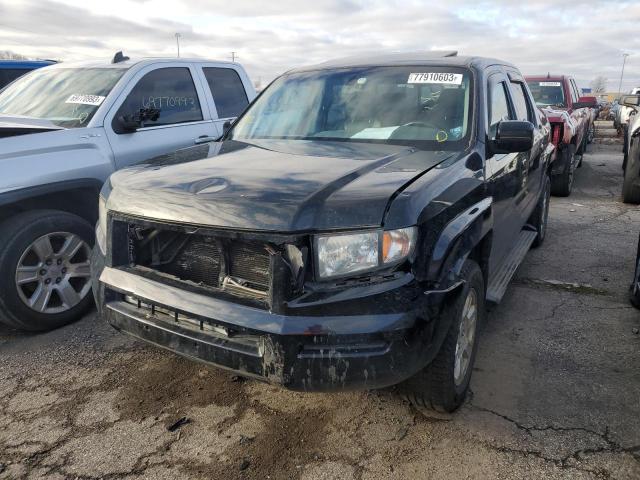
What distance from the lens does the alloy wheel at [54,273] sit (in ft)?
12.3

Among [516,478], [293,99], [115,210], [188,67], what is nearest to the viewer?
A: [516,478]

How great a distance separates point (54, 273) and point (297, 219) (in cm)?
258

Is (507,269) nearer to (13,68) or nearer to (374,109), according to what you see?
(374,109)

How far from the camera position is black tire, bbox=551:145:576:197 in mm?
8634

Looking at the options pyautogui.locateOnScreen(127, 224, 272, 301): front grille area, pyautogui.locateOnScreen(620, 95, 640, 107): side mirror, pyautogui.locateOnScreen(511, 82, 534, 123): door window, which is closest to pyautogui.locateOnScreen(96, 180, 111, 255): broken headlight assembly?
pyautogui.locateOnScreen(127, 224, 272, 301): front grille area

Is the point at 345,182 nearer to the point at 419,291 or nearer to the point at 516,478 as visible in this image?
the point at 419,291

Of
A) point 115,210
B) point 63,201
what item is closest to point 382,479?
point 115,210

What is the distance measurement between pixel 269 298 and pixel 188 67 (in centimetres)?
383

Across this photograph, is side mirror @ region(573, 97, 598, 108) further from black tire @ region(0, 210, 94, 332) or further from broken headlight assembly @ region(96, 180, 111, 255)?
broken headlight assembly @ region(96, 180, 111, 255)

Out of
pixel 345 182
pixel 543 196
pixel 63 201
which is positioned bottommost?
pixel 543 196

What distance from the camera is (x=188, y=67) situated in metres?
5.30

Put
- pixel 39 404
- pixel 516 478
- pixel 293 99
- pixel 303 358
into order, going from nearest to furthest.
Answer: pixel 303 358, pixel 516 478, pixel 39 404, pixel 293 99

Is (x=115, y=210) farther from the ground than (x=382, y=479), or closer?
farther from the ground

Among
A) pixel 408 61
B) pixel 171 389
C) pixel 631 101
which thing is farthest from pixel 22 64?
pixel 631 101
